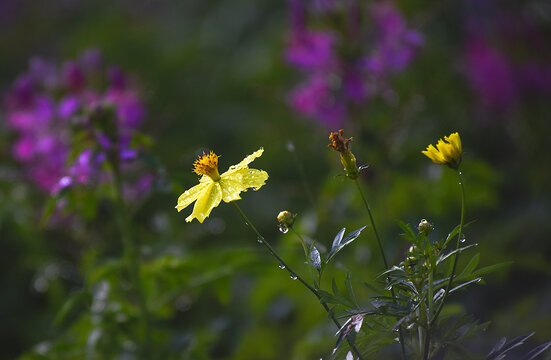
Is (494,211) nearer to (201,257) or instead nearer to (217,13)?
(201,257)

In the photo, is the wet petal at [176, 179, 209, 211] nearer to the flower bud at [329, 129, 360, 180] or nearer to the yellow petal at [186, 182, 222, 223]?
the yellow petal at [186, 182, 222, 223]

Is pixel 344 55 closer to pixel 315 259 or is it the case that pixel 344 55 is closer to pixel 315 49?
pixel 315 49

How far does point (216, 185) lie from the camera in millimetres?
686

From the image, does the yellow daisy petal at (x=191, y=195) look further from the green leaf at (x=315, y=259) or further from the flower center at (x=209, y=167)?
the green leaf at (x=315, y=259)

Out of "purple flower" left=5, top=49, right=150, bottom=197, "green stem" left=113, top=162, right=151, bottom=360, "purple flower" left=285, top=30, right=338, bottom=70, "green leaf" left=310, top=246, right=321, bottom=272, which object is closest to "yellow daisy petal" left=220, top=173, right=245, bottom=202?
"green leaf" left=310, top=246, right=321, bottom=272

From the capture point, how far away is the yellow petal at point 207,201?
2.09ft

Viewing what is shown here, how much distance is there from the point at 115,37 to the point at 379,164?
228cm

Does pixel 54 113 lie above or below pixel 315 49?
above

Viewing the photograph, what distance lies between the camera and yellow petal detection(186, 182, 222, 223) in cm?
64

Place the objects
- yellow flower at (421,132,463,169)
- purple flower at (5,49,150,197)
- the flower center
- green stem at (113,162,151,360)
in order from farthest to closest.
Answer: purple flower at (5,49,150,197) < green stem at (113,162,151,360) < the flower center < yellow flower at (421,132,463,169)

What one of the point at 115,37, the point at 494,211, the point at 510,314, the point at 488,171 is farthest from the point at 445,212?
the point at 115,37

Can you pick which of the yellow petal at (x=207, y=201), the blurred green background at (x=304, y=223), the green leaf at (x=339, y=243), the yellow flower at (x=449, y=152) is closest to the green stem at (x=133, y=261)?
the blurred green background at (x=304, y=223)

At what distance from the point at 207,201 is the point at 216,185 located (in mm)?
31

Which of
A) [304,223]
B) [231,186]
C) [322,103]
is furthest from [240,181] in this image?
[322,103]
